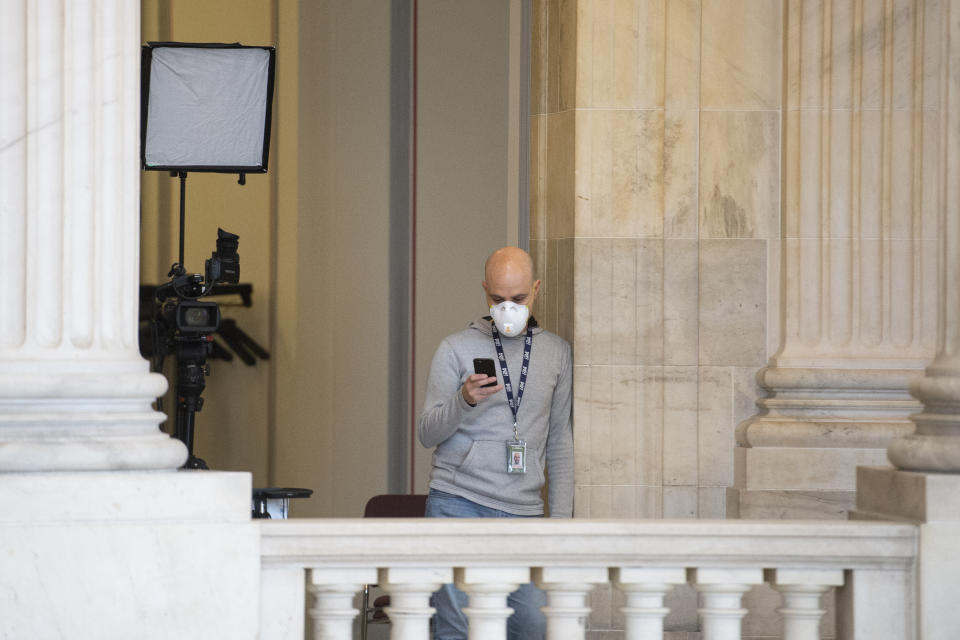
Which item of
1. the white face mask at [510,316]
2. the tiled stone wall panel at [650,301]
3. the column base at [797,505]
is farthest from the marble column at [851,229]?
the white face mask at [510,316]

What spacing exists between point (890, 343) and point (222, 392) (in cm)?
471

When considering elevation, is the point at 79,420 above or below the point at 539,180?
below

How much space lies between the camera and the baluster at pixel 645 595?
11.9 ft

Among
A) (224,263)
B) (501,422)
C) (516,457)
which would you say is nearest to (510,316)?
(501,422)

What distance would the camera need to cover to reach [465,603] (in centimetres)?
457

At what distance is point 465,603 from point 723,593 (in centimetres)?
117

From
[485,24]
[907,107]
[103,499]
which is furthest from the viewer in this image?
[485,24]

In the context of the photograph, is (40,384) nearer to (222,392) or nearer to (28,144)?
(28,144)

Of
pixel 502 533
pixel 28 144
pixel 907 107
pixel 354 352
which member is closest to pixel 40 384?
pixel 28 144

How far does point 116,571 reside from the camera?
346 cm

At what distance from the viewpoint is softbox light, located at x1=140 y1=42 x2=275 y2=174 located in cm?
447

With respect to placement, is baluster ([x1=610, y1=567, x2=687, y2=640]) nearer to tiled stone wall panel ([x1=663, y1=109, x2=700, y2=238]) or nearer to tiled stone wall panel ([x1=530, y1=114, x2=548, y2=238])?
tiled stone wall panel ([x1=663, y1=109, x2=700, y2=238])

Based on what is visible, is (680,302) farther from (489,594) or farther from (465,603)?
(489,594)

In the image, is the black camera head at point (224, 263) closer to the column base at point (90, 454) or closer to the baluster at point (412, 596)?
the column base at point (90, 454)
